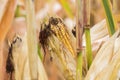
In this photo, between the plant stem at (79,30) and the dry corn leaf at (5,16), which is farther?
the dry corn leaf at (5,16)

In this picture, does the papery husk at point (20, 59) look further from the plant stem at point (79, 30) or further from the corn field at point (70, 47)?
the plant stem at point (79, 30)

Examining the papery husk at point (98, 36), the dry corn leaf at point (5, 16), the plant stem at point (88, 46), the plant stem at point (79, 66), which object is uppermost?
the dry corn leaf at point (5, 16)

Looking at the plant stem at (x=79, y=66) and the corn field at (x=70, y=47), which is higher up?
the corn field at (x=70, y=47)

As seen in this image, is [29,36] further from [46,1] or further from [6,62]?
[46,1]

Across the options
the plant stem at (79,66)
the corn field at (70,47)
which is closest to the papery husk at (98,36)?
the corn field at (70,47)

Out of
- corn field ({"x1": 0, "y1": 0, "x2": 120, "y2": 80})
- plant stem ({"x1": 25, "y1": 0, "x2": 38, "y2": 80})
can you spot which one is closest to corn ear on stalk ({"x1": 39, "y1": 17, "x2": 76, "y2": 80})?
corn field ({"x1": 0, "y1": 0, "x2": 120, "y2": 80})

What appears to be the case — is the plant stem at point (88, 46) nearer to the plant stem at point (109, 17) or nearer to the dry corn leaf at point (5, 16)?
the plant stem at point (109, 17)

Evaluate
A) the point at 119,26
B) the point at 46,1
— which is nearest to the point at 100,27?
the point at 119,26

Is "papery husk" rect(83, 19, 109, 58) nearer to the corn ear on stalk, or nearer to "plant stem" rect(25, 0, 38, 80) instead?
the corn ear on stalk

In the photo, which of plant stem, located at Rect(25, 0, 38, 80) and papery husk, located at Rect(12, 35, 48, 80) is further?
papery husk, located at Rect(12, 35, 48, 80)
